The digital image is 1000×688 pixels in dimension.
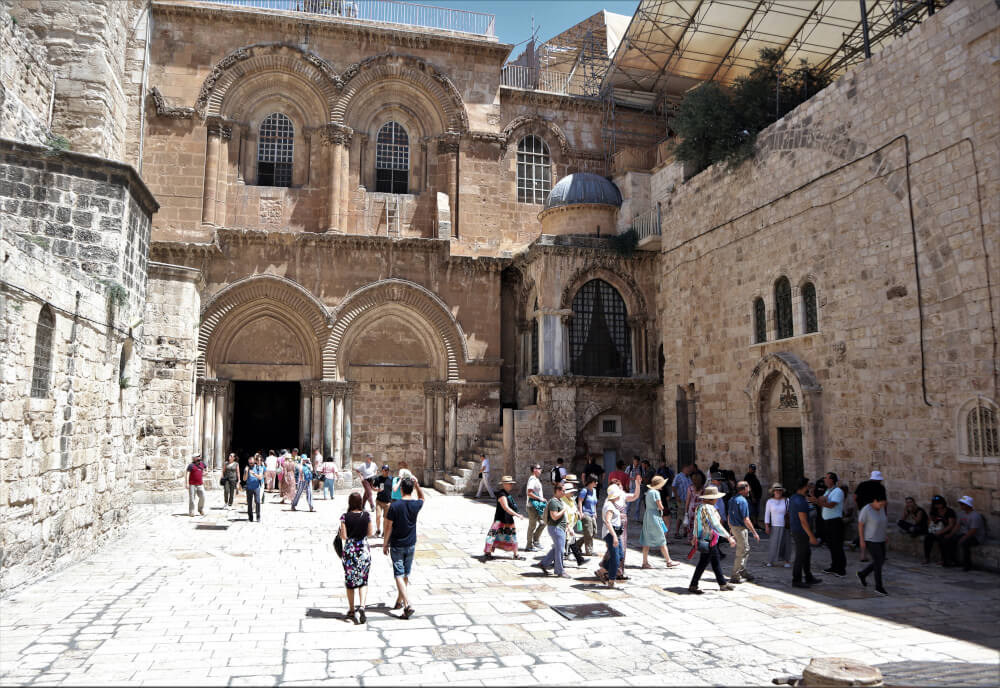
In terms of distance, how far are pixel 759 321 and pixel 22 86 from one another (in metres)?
14.2

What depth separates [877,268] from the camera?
39.2 feet

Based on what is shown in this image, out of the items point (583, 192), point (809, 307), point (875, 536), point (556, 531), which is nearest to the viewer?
point (875, 536)

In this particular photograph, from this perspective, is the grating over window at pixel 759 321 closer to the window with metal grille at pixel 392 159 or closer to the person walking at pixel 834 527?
the person walking at pixel 834 527

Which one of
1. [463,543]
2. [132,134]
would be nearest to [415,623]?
[463,543]

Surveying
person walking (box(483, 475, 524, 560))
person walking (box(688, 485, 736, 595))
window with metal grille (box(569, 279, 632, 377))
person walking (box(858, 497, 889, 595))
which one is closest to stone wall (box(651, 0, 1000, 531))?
person walking (box(858, 497, 889, 595))

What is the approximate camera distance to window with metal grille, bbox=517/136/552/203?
2302cm

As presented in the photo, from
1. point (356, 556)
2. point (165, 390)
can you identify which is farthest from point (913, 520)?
point (165, 390)

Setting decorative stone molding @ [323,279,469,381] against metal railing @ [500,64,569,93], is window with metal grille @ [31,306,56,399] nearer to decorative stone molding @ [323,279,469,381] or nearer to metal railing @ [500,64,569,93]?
decorative stone molding @ [323,279,469,381]

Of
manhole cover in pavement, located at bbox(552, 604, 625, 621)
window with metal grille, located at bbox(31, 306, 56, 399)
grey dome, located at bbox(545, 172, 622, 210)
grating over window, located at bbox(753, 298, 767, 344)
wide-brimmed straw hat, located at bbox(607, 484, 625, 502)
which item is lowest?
manhole cover in pavement, located at bbox(552, 604, 625, 621)

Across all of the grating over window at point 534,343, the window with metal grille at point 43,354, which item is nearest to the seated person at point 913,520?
the grating over window at point 534,343

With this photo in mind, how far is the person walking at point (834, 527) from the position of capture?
9.69m

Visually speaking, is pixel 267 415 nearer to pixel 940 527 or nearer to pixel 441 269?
pixel 441 269

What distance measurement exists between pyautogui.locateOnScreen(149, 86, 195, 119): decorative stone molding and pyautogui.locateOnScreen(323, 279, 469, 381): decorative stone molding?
6.85 meters

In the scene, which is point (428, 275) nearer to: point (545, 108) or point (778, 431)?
point (545, 108)
